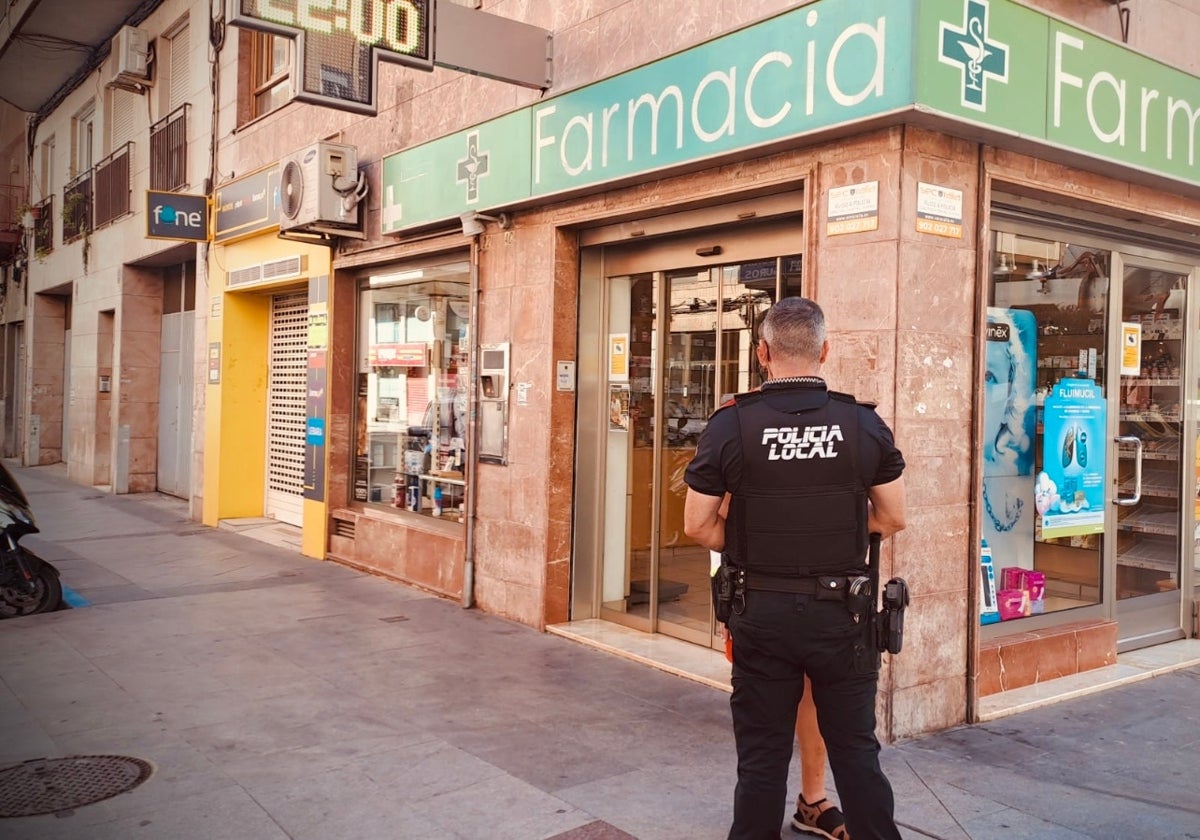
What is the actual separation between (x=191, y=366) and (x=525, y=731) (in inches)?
446

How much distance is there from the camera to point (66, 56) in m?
17.5

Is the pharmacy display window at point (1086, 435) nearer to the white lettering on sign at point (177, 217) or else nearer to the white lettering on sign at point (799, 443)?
the white lettering on sign at point (799, 443)

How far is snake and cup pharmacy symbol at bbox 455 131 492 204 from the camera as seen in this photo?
7562mm

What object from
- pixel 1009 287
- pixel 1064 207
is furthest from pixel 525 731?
pixel 1064 207

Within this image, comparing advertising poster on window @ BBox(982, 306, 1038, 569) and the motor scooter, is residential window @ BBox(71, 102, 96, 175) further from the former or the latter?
advertising poster on window @ BBox(982, 306, 1038, 569)

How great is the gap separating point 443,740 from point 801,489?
8.05ft

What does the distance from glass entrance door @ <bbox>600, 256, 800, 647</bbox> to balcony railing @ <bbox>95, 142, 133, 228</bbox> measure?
11.7 m

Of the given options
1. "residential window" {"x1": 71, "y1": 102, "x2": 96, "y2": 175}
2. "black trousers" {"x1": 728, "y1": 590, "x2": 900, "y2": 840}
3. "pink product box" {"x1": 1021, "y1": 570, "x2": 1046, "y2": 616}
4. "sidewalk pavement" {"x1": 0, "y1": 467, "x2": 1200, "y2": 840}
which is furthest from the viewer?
"residential window" {"x1": 71, "y1": 102, "x2": 96, "y2": 175}

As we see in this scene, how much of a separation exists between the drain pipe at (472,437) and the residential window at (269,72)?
15.0ft

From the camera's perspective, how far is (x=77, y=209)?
1820 cm

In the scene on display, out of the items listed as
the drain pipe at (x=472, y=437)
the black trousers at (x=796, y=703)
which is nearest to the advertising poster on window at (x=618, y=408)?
the drain pipe at (x=472, y=437)

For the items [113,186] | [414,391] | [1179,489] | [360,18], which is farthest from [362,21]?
Answer: [113,186]

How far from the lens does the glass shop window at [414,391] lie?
8.64m

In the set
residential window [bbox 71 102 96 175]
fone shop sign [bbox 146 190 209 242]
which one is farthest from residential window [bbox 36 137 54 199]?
fone shop sign [bbox 146 190 209 242]
